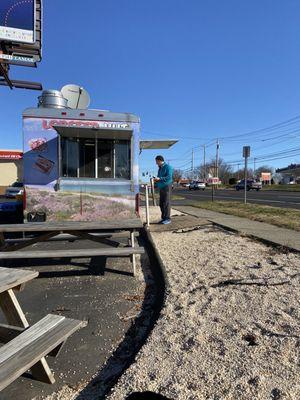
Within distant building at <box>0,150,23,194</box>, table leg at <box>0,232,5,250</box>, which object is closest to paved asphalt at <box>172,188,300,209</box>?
table leg at <box>0,232,5,250</box>

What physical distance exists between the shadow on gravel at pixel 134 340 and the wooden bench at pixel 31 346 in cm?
43

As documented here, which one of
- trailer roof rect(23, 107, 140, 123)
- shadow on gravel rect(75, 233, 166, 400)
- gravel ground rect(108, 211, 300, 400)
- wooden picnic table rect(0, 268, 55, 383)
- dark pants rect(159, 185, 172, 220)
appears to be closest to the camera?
gravel ground rect(108, 211, 300, 400)

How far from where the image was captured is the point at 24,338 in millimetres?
3000

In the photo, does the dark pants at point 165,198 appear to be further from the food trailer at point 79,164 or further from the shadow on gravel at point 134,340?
the shadow on gravel at point 134,340

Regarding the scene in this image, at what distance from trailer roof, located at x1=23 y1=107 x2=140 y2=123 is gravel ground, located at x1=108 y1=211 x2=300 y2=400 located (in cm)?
348

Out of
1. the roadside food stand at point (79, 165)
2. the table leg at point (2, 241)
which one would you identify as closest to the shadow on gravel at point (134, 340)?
the roadside food stand at point (79, 165)

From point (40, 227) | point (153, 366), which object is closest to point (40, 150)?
point (40, 227)

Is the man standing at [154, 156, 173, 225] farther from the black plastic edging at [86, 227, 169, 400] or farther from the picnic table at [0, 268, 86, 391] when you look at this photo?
the picnic table at [0, 268, 86, 391]

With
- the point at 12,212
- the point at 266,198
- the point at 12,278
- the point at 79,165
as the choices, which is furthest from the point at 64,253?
the point at 266,198

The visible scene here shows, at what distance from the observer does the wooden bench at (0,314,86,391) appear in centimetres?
256

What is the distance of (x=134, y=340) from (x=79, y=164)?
5311 mm

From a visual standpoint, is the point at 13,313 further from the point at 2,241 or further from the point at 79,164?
the point at 79,164

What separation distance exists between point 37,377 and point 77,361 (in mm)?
455

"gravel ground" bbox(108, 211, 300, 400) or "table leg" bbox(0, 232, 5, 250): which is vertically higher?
"table leg" bbox(0, 232, 5, 250)
